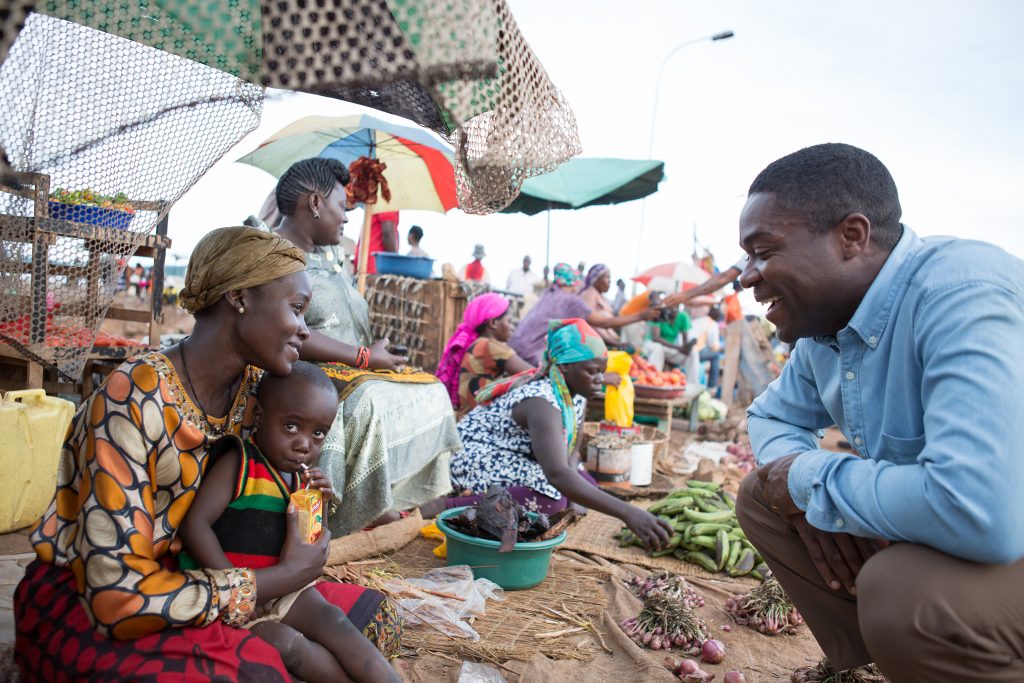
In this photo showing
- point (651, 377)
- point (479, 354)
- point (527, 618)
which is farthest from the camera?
point (651, 377)

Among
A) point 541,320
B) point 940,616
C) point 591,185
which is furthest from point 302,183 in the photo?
point 591,185

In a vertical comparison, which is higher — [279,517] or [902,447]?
[902,447]

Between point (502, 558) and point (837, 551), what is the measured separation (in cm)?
162

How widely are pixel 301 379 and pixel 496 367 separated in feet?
11.6

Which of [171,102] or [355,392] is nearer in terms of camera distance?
[171,102]

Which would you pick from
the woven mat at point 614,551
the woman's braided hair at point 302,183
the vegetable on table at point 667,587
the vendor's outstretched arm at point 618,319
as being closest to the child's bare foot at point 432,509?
the woven mat at point 614,551

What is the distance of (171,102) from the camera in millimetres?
1565

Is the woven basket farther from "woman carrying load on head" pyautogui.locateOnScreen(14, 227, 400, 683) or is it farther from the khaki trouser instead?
"woman carrying load on head" pyautogui.locateOnScreen(14, 227, 400, 683)

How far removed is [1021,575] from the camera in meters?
1.55

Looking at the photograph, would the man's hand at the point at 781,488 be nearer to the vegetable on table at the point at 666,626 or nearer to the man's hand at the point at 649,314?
the vegetable on table at the point at 666,626

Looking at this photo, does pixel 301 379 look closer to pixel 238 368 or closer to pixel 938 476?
pixel 238 368

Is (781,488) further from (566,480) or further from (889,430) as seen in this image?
(566,480)

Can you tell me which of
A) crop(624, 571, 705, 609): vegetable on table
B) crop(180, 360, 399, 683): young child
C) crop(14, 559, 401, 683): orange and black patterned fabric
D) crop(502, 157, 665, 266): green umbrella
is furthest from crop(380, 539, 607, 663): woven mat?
crop(502, 157, 665, 266): green umbrella

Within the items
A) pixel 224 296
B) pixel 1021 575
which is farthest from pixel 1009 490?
pixel 224 296
